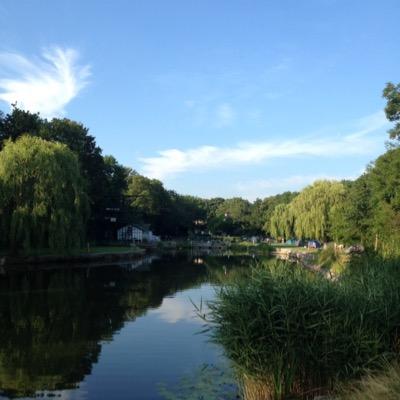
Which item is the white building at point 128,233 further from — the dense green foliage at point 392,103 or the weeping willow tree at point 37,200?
the dense green foliage at point 392,103

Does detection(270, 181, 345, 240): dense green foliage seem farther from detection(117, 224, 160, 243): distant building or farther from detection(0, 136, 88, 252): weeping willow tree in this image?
detection(0, 136, 88, 252): weeping willow tree

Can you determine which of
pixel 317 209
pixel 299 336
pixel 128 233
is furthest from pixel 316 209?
pixel 299 336

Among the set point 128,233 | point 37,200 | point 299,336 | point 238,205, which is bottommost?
point 299,336

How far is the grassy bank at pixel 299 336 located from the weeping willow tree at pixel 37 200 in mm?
28073

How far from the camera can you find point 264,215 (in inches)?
4301

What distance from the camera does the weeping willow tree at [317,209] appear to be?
200 feet

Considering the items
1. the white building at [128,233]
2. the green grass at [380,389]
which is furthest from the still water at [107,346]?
the white building at [128,233]

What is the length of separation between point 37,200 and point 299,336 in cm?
2989

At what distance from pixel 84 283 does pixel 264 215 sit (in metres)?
84.8

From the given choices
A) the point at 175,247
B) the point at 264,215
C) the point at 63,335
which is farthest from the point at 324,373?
the point at 264,215

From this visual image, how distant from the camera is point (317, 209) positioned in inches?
2420

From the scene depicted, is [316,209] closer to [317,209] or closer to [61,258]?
[317,209]

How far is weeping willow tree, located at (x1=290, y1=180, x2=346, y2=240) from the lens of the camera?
6109 centimetres

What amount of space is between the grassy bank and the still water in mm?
870
